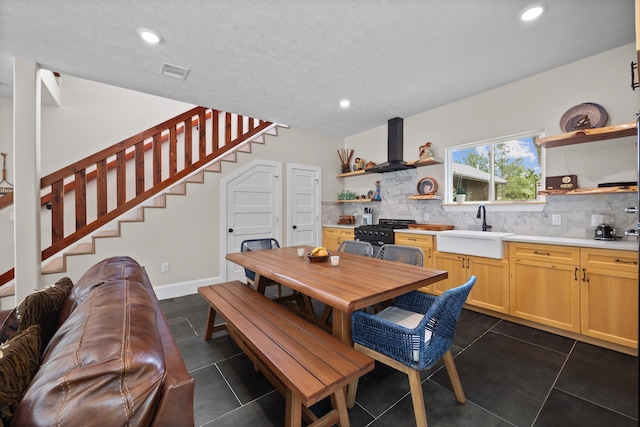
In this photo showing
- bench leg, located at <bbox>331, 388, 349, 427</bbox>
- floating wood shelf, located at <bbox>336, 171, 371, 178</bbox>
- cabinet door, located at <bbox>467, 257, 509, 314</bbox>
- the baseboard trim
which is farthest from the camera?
floating wood shelf, located at <bbox>336, 171, 371, 178</bbox>

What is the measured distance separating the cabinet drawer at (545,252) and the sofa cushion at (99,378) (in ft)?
10.7

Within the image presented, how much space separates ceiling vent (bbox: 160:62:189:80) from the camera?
2800mm

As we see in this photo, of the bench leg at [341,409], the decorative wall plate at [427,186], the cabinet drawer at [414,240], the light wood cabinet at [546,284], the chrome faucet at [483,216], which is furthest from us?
the decorative wall plate at [427,186]

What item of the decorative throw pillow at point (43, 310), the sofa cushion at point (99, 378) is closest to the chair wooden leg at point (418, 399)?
the sofa cushion at point (99, 378)

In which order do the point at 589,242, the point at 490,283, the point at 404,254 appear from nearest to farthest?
1. the point at 589,242
2. the point at 404,254
3. the point at 490,283

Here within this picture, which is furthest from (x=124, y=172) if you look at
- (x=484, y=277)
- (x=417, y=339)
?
(x=484, y=277)

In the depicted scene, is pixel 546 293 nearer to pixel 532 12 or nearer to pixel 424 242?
pixel 424 242

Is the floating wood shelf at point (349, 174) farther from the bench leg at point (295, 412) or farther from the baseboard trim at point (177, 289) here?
the bench leg at point (295, 412)

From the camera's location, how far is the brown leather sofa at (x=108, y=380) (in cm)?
59

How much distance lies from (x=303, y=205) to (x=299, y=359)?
3934 millimetres

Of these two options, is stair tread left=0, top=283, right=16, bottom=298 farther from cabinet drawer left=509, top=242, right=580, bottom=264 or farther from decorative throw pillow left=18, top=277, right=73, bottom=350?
cabinet drawer left=509, top=242, right=580, bottom=264

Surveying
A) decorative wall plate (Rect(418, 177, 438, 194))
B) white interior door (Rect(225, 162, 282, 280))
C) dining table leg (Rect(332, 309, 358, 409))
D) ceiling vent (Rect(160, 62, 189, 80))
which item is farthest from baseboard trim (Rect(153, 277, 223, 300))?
decorative wall plate (Rect(418, 177, 438, 194))

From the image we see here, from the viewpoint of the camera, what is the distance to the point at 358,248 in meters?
3.16

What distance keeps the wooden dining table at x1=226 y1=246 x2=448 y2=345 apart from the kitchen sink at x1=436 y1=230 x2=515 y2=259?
52.1 inches
